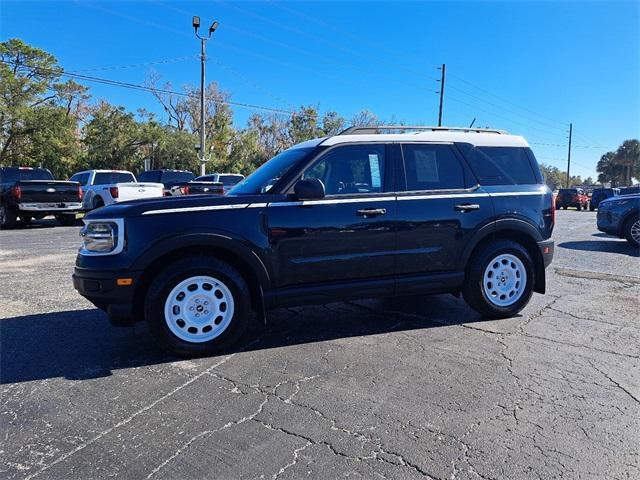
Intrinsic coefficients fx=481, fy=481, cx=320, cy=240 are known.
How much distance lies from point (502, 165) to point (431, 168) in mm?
939

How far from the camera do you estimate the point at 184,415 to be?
3.07 meters

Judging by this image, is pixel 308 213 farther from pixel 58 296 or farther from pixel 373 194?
pixel 58 296

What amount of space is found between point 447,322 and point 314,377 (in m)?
2.00

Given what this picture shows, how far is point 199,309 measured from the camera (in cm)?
410

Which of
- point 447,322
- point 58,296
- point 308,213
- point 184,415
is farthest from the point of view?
point 58,296

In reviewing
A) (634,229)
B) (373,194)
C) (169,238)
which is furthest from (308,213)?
(634,229)

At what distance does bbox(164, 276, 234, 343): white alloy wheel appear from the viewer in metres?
4.03

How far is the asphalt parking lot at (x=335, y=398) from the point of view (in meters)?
2.58

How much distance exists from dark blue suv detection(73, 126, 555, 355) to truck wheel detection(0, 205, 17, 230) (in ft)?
41.4

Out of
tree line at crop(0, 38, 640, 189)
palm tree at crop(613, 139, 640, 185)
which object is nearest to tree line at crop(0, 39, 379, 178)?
tree line at crop(0, 38, 640, 189)

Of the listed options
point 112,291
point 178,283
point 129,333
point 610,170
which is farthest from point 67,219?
point 610,170

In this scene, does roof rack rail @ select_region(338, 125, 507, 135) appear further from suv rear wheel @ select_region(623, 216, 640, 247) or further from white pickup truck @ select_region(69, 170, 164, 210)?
white pickup truck @ select_region(69, 170, 164, 210)

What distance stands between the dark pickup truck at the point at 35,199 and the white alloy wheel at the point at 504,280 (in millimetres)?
13821

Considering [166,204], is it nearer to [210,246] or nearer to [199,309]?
[210,246]
